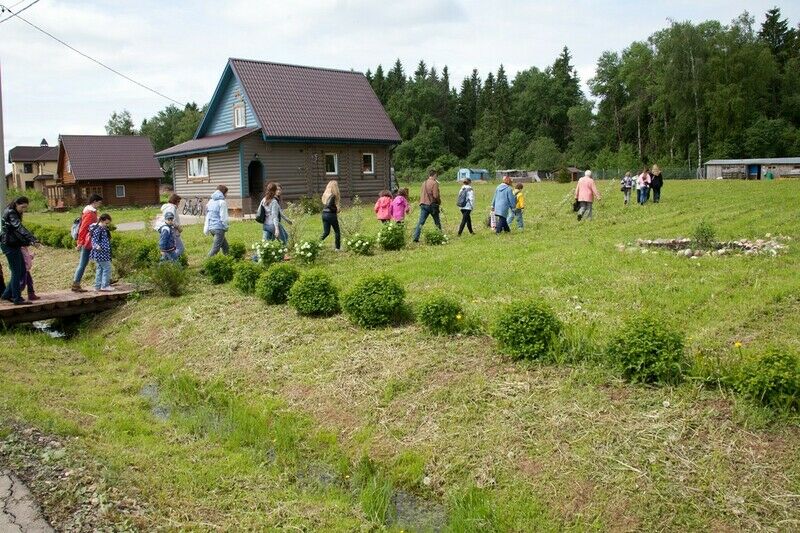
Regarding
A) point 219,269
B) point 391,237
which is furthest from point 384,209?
point 219,269

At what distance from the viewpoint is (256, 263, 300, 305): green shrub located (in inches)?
382

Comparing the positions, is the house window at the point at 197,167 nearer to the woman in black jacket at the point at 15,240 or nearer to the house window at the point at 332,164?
the house window at the point at 332,164

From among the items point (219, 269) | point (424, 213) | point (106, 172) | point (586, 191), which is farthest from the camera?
point (106, 172)

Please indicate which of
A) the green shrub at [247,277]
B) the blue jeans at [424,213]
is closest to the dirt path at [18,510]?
the green shrub at [247,277]

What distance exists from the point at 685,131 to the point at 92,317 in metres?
69.2

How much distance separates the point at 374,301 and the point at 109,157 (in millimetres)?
45502

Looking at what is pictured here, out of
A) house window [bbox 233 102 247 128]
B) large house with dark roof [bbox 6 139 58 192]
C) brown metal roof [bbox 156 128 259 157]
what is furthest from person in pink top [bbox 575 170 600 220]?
large house with dark roof [bbox 6 139 58 192]

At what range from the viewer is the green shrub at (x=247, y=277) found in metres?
10.6

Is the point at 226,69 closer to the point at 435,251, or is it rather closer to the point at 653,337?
the point at 435,251

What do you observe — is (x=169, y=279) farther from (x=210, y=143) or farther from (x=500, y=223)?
(x=210, y=143)

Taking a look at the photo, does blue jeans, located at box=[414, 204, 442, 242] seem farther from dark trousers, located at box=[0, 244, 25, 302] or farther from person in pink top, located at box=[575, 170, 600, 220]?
dark trousers, located at box=[0, 244, 25, 302]

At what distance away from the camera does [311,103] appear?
3080 cm

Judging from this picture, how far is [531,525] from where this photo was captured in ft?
14.9

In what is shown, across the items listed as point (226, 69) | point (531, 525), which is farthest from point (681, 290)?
point (226, 69)
